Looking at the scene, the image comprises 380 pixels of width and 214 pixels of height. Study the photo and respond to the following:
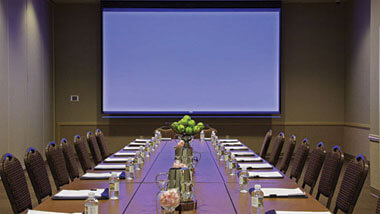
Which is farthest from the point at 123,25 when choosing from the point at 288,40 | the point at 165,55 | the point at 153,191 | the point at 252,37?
the point at 153,191

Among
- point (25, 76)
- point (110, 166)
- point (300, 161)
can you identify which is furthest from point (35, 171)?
point (25, 76)

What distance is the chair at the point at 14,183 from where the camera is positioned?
2.92 meters

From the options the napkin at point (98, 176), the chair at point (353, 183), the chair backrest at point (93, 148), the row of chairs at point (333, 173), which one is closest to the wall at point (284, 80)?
the chair backrest at point (93, 148)

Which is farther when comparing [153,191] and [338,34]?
[338,34]

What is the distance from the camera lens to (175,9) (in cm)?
946

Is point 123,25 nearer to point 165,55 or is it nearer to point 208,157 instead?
point 165,55

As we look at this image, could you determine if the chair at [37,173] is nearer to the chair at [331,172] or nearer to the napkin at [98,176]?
the napkin at [98,176]

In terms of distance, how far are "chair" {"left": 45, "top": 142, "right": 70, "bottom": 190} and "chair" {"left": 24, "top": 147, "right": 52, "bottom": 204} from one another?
0.35 meters

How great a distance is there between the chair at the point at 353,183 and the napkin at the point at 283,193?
1.11ft

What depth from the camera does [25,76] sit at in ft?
25.9

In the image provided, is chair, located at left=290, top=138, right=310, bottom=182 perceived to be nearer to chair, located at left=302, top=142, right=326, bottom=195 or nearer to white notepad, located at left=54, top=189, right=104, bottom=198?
chair, located at left=302, top=142, right=326, bottom=195

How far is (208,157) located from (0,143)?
3695mm

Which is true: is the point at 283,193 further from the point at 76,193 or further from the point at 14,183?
the point at 14,183

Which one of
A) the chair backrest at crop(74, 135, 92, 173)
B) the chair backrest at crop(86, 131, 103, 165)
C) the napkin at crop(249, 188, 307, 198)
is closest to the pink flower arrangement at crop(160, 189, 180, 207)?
the napkin at crop(249, 188, 307, 198)
